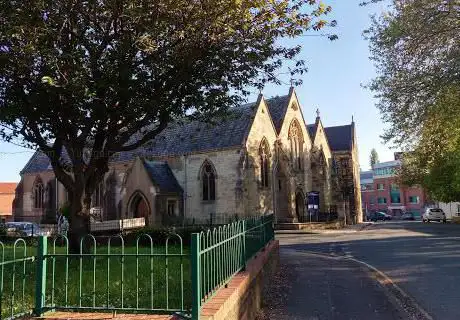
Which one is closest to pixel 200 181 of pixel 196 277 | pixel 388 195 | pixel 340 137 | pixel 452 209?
pixel 340 137

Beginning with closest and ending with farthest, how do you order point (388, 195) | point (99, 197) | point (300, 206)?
point (99, 197), point (300, 206), point (388, 195)

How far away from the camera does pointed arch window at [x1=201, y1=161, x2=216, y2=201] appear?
36.4 metres

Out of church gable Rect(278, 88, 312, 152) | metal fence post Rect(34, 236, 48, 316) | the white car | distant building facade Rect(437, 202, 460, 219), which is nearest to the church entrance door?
church gable Rect(278, 88, 312, 152)

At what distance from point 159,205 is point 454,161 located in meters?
22.2

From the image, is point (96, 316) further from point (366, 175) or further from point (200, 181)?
point (366, 175)

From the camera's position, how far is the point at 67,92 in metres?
9.79

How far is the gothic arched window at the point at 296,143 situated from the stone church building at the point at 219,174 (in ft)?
0.31

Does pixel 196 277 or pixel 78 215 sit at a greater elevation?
pixel 78 215

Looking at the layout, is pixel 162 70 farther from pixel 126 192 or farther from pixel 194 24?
pixel 126 192

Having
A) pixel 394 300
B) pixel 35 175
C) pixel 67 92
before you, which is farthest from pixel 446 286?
pixel 35 175

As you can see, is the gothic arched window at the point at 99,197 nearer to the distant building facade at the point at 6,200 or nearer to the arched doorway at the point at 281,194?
the arched doorway at the point at 281,194

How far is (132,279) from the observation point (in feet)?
27.4

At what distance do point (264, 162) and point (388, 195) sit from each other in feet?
259

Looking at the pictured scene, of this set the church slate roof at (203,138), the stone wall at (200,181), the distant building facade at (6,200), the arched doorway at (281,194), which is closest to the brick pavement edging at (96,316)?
the church slate roof at (203,138)
